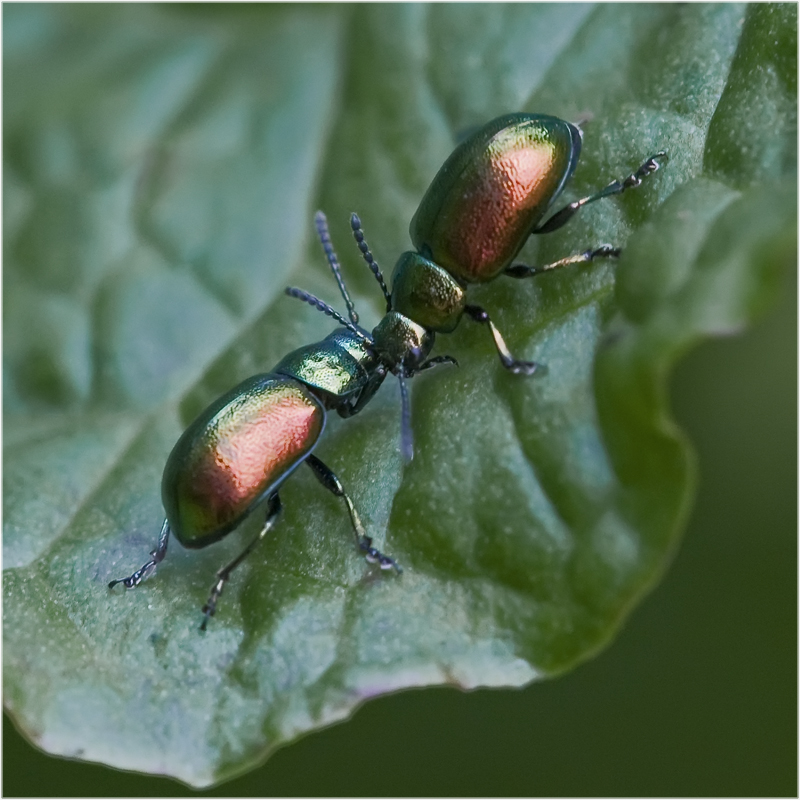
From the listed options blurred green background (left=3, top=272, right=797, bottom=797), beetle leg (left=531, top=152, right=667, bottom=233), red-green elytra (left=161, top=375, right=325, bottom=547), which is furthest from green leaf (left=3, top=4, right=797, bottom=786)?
blurred green background (left=3, top=272, right=797, bottom=797)

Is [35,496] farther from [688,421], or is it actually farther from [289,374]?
[688,421]

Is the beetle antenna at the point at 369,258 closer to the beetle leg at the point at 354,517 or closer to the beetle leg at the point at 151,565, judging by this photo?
the beetle leg at the point at 354,517

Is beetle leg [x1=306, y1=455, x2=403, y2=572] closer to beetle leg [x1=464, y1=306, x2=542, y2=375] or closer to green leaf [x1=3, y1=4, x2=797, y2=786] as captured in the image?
green leaf [x1=3, y1=4, x2=797, y2=786]

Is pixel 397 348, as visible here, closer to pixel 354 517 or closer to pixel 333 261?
pixel 333 261

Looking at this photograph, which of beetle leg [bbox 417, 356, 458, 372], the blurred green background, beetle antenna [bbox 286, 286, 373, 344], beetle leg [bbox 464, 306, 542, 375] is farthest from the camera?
the blurred green background

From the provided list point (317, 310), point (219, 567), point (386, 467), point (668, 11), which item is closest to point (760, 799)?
point (386, 467)
